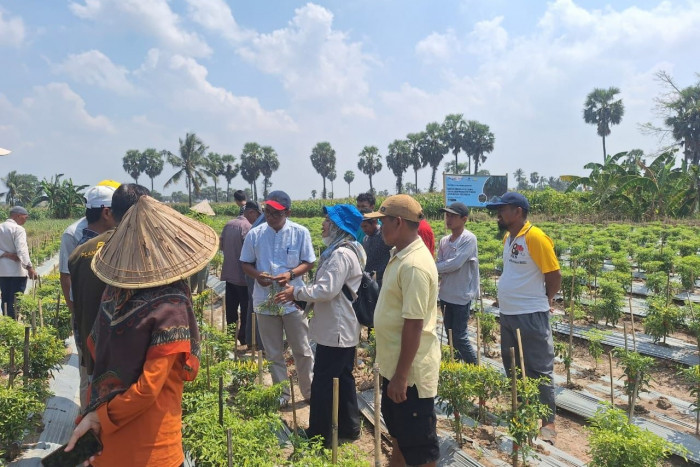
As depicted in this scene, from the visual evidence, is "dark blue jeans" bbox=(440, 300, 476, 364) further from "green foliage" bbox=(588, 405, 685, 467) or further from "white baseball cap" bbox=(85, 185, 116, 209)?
"white baseball cap" bbox=(85, 185, 116, 209)

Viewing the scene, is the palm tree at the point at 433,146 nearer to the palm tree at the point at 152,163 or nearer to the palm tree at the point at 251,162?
the palm tree at the point at 251,162

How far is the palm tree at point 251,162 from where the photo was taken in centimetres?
6309

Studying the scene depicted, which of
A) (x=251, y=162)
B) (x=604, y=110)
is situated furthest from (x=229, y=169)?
(x=604, y=110)

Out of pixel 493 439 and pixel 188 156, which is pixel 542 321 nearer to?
pixel 493 439

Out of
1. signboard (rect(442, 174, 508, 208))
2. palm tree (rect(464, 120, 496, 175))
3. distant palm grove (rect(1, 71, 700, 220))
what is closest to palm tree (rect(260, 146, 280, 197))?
distant palm grove (rect(1, 71, 700, 220))

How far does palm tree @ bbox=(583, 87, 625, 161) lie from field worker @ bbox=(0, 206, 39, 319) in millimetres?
52398

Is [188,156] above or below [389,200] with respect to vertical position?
above

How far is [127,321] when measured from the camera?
1.62 meters

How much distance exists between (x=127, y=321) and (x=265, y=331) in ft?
7.54

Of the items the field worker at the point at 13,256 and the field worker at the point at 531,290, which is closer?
the field worker at the point at 531,290

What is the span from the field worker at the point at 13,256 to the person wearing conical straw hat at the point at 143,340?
18.1ft

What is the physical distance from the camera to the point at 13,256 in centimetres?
612

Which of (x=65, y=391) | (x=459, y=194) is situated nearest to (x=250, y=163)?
(x=459, y=194)

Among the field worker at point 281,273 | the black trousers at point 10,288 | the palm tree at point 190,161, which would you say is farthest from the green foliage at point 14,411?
the palm tree at point 190,161
